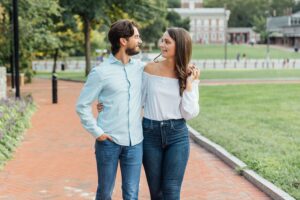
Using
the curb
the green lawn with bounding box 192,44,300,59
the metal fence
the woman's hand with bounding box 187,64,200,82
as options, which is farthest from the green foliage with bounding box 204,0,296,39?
the woman's hand with bounding box 187,64,200,82

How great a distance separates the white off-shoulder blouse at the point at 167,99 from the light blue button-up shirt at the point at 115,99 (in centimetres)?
11

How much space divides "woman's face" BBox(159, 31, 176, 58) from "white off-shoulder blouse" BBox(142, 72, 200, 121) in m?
0.18

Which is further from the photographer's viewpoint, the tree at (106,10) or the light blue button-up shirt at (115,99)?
the tree at (106,10)

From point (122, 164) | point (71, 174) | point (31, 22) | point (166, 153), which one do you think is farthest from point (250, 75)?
point (122, 164)

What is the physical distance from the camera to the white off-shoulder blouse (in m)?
4.30

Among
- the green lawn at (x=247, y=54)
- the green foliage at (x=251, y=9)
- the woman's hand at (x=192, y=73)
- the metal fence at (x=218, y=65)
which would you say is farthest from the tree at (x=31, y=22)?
the green foliage at (x=251, y=9)

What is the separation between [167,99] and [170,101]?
0.03m

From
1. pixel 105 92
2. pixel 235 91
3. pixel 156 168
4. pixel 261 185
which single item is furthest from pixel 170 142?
pixel 235 91

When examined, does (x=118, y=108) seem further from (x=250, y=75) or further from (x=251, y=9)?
(x=251, y=9)

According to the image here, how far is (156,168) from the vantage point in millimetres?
4453

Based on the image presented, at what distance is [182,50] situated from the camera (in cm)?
425

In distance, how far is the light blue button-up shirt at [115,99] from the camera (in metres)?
4.20

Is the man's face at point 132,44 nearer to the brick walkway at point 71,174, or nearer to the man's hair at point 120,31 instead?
the man's hair at point 120,31

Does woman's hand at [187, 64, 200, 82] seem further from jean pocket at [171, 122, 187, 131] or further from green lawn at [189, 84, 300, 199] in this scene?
green lawn at [189, 84, 300, 199]
